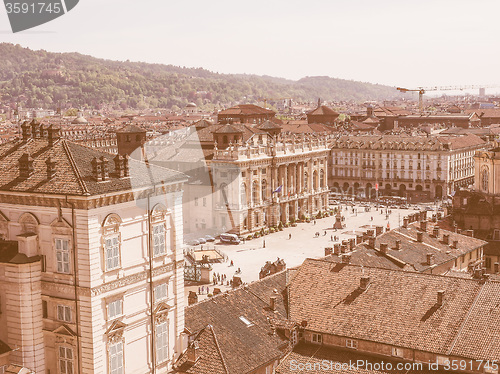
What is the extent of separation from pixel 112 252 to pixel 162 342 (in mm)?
6217

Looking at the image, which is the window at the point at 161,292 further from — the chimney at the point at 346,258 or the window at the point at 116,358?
the chimney at the point at 346,258

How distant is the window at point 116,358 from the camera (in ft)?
109

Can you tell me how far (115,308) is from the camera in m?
33.5

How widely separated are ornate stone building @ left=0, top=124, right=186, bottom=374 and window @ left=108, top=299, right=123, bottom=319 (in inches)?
2.5

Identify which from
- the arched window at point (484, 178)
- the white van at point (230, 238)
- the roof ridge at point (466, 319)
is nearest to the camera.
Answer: the roof ridge at point (466, 319)

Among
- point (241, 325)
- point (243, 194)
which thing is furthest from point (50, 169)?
point (243, 194)

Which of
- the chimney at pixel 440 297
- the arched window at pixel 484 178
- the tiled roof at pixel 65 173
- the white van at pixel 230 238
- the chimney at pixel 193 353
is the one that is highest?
→ the tiled roof at pixel 65 173

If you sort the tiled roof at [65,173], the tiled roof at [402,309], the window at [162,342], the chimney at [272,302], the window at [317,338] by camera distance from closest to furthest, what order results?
the tiled roof at [65,173] → the window at [162,342] → the tiled roof at [402,309] → the window at [317,338] → the chimney at [272,302]

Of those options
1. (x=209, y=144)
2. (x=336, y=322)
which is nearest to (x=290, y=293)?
(x=336, y=322)

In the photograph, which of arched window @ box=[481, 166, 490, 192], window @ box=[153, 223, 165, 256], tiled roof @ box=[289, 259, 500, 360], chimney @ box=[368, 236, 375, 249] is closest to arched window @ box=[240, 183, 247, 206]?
arched window @ box=[481, 166, 490, 192]

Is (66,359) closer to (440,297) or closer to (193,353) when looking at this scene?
(193,353)

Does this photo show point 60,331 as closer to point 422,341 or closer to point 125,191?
point 125,191

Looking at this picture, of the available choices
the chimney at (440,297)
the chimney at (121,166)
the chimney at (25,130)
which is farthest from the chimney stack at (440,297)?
the chimney at (25,130)

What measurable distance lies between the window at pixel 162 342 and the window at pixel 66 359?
477 cm
